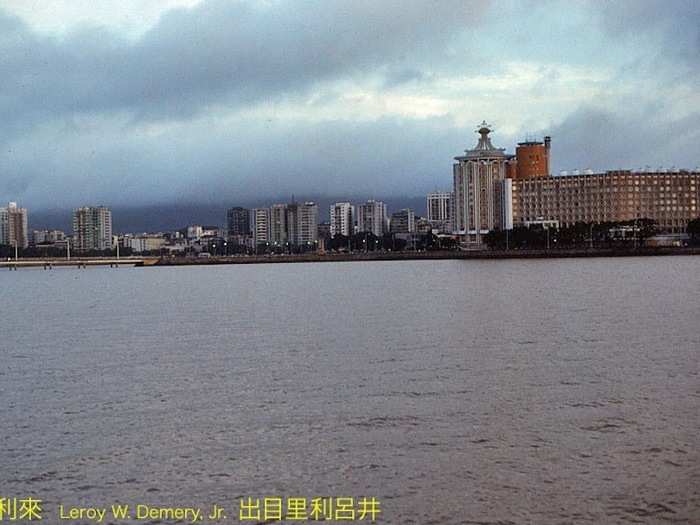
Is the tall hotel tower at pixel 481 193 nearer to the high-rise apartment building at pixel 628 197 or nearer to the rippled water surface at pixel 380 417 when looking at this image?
the high-rise apartment building at pixel 628 197

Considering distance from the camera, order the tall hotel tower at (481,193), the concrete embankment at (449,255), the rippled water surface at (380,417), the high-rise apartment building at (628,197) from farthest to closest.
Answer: the tall hotel tower at (481,193) → the high-rise apartment building at (628,197) → the concrete embankment at (449,255) → the rippled water surface at (380,417)

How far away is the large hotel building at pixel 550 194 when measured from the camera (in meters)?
182

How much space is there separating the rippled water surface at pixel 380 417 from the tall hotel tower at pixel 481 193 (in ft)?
510

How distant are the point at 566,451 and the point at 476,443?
1513 mm

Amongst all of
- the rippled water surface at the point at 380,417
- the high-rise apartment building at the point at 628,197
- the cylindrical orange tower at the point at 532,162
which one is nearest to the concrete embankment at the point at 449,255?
the high-rise apartment building at the point at 628,197

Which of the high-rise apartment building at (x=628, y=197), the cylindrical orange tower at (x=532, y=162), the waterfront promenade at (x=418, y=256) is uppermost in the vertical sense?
the cylindrical orange tower at (x=532, y=162)

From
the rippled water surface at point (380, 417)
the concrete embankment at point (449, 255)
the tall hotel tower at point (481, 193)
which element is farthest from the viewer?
the tall hotel tower at point (481, 193)

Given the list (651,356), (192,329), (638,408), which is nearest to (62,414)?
(638,408)

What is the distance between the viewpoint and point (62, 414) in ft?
64.2

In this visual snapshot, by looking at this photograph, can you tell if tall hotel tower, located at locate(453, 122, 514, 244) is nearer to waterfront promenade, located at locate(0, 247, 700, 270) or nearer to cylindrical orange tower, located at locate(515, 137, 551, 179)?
cylindrical orange tower, located at locate(515, 137, 551, 179)

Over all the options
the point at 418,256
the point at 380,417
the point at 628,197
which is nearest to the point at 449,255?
the point at 418,256

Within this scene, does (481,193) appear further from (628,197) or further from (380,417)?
(380,417)

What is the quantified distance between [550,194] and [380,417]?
173 metres

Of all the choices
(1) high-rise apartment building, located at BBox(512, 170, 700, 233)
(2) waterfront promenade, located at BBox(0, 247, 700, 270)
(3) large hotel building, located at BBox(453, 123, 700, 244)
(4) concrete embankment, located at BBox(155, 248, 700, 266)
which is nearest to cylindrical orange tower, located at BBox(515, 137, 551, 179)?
(3) large hotel building, located at BBox(453, 123, 700, 244)
